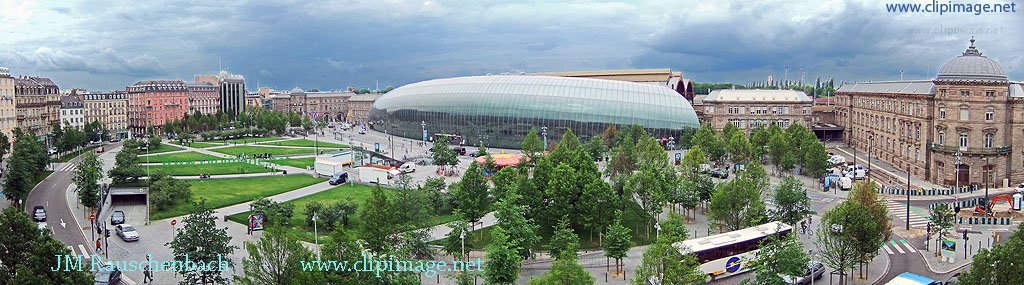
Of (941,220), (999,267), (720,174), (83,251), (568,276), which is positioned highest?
(999,267)

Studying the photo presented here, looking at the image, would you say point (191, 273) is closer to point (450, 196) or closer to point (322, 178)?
point (450, 196)

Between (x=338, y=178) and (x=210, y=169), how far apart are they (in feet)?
59.9

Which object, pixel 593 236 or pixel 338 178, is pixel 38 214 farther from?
pixel 593 236

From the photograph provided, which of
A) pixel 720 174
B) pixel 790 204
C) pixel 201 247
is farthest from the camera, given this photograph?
pixel 720 174

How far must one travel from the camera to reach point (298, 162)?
9219 cm

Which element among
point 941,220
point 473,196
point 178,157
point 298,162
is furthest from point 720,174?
point 178,157

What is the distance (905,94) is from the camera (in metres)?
83.6

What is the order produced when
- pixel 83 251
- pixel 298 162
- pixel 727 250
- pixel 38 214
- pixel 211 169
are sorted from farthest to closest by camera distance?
pixel 298 162, pixel 211 169, pixel 38 214, pixel 83 251, pixel 727 250

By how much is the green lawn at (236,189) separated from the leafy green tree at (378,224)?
24635mm

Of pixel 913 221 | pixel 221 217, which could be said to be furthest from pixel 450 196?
pixel 913 221

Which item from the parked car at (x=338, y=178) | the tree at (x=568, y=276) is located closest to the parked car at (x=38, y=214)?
the parked car at (x=338, y=178)

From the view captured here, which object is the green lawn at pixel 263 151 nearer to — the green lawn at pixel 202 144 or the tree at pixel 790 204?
the green lawn at pixel 202 144

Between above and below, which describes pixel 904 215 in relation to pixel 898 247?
above

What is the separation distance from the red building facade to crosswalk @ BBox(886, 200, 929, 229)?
5674 inches
